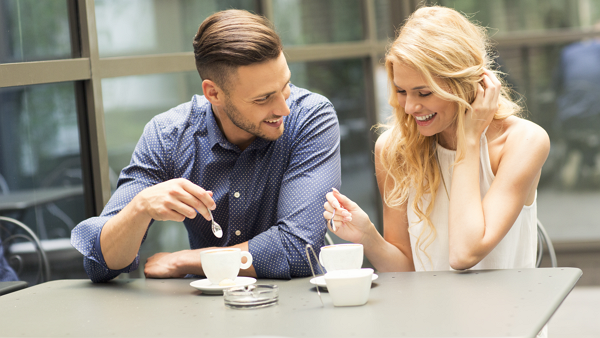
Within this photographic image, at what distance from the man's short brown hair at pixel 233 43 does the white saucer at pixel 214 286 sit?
618 mm

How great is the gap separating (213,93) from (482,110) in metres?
0.78

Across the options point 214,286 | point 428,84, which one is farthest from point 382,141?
point 214,286

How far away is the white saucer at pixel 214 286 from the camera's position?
1.43m

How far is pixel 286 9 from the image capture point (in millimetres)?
3568

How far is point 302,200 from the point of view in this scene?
172 cm

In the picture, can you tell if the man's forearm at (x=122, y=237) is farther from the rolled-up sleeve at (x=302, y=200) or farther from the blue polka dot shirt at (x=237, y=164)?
the rolled-up sleeve at (x=302, y=200)

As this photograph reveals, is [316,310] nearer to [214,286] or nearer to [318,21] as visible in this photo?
[214,286]

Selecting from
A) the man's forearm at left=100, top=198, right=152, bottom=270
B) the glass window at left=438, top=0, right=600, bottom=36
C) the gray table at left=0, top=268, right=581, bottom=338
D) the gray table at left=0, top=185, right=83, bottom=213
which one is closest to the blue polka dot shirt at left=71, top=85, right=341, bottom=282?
the man's forearm at left=100, top=198, right=152, bottom=270

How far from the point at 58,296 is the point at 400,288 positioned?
2.69 feet

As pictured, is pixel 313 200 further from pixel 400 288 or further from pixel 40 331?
pixel 40 331

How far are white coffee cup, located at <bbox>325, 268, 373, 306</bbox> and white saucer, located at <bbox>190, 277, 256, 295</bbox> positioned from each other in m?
0.29

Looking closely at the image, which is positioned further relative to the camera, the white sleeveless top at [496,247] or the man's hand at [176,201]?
the white sleeveless top at [496,247]

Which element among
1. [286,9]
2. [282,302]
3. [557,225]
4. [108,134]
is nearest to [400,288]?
[282,302]

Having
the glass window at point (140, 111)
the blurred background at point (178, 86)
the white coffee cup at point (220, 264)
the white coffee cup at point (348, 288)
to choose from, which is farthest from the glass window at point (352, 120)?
the white coffee cup at point (348, 288)
